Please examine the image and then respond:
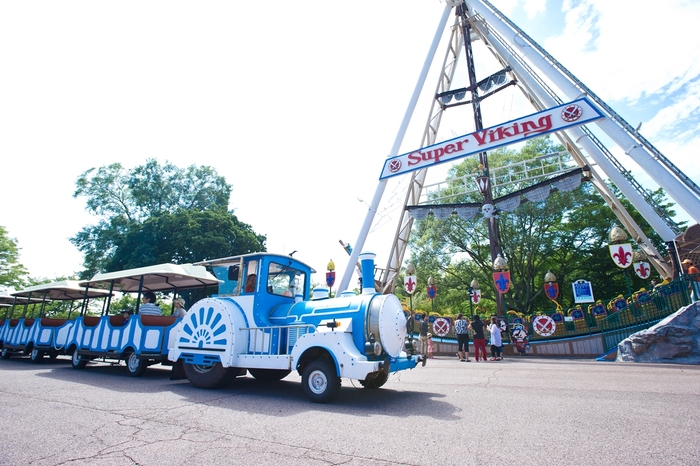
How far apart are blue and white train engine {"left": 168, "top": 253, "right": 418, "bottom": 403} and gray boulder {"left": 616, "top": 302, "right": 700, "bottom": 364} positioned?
8.27 m

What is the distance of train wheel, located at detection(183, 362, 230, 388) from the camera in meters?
6.82

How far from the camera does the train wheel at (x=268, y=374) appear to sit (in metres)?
8.00

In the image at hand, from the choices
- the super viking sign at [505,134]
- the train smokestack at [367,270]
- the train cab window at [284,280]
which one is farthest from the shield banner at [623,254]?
the train cab window at [284,280]

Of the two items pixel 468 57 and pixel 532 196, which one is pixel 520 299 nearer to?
pixel 532 196

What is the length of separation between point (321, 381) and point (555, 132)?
14702 mm

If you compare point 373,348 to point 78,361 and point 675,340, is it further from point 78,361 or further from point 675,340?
point 78,361

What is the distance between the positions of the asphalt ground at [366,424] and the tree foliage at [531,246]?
68.1ft

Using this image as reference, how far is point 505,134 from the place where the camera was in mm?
14039

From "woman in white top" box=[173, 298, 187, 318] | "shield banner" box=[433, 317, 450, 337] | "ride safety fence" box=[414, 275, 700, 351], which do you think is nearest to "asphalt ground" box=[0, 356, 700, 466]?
"woman in white top" box=[173, 298, 187, 318]

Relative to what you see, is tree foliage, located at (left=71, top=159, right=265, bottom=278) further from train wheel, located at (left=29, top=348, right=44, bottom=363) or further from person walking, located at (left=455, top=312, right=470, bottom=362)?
person walking, located at (left=455, top=312, right=470, bottom=362)

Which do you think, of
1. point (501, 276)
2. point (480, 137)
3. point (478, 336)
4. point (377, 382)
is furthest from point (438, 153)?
point (377, 382)

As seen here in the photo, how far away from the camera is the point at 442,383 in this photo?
24.1 feet

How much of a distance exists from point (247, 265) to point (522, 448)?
562 cm

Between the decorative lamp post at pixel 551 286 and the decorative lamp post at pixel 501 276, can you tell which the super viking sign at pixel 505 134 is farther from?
the decorative lamp post at pixel 551 286
